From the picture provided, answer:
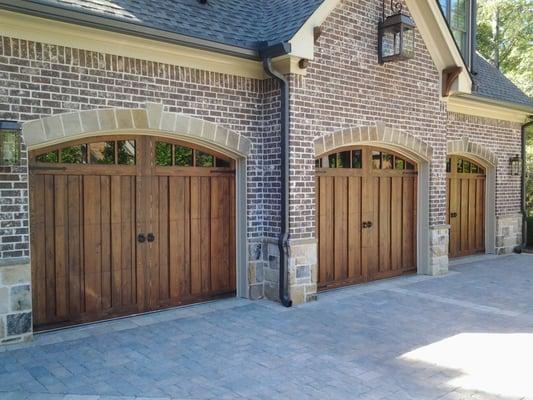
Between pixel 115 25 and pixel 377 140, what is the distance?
4602 mm

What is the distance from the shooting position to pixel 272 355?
495 centimetres

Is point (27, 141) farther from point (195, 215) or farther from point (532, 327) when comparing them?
point (532, 327)

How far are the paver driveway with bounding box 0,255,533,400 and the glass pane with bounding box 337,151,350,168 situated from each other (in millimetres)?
2220

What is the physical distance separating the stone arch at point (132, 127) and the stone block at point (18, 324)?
1828 millimetres

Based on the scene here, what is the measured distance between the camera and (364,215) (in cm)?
845

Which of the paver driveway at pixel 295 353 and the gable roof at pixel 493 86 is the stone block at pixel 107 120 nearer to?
Answer: the paver driveway at pixel 295 353

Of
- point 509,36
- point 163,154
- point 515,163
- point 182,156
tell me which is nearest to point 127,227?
point 163,154

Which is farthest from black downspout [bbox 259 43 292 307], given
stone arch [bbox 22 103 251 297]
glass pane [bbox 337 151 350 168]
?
glass pane [bbox 337 151 350 168]

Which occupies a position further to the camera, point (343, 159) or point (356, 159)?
point (356, 159)

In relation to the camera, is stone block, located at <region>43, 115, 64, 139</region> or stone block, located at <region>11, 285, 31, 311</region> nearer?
stone block, located at <region>11, 285, 31, 311</region>

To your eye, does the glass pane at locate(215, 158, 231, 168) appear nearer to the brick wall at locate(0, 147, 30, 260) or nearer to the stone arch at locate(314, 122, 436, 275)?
the stone arch at locate(314, 122, 436, 275)

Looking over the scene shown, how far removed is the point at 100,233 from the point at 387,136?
4.97m

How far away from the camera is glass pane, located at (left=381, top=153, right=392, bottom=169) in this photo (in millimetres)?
8781

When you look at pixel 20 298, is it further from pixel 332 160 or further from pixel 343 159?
pixel 343 159
